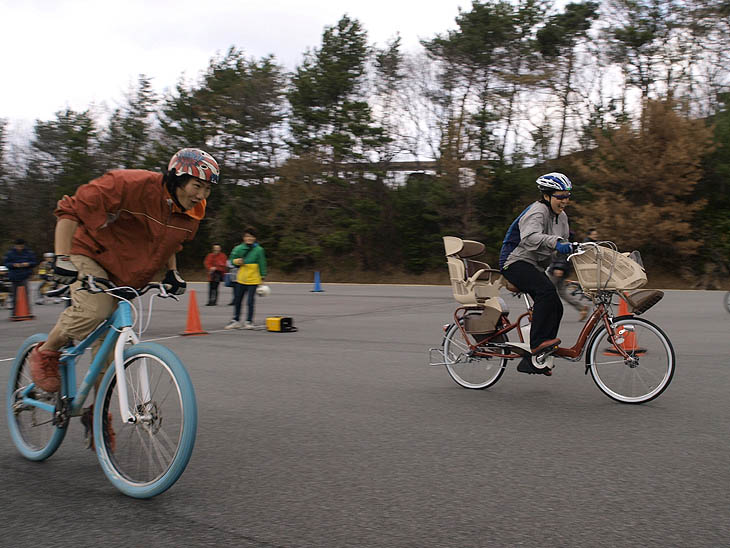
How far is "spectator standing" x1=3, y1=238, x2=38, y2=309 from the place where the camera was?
1587 centimetres

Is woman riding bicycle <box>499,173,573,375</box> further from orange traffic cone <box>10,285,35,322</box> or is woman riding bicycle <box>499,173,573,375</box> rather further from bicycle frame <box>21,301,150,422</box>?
orange traffic cone <box>10,285,35,322</box>

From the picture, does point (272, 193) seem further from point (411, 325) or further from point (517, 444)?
point (517, 444)

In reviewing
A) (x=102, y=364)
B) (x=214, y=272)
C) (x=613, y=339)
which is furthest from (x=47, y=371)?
(x=214, y=272)

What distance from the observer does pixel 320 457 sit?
4.68m

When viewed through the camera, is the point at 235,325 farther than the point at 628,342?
Yes

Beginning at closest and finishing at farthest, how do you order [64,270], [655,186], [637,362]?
[64,270]
[637,362]
[655,186]

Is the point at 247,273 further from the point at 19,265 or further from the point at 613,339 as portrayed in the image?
the point at 613,339

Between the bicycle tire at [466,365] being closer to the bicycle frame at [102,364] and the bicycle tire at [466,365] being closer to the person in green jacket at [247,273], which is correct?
the bicycle frame at [102,364]

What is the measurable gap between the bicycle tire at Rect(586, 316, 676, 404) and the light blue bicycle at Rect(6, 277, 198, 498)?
13.0 ft

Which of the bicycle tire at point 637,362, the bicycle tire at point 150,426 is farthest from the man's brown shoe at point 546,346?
the bicycle tire at point 150,426

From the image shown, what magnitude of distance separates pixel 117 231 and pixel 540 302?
12.4 feet

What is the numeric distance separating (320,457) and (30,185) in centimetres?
4946

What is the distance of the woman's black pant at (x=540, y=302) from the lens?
20.9ft

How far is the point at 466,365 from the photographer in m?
7.22
